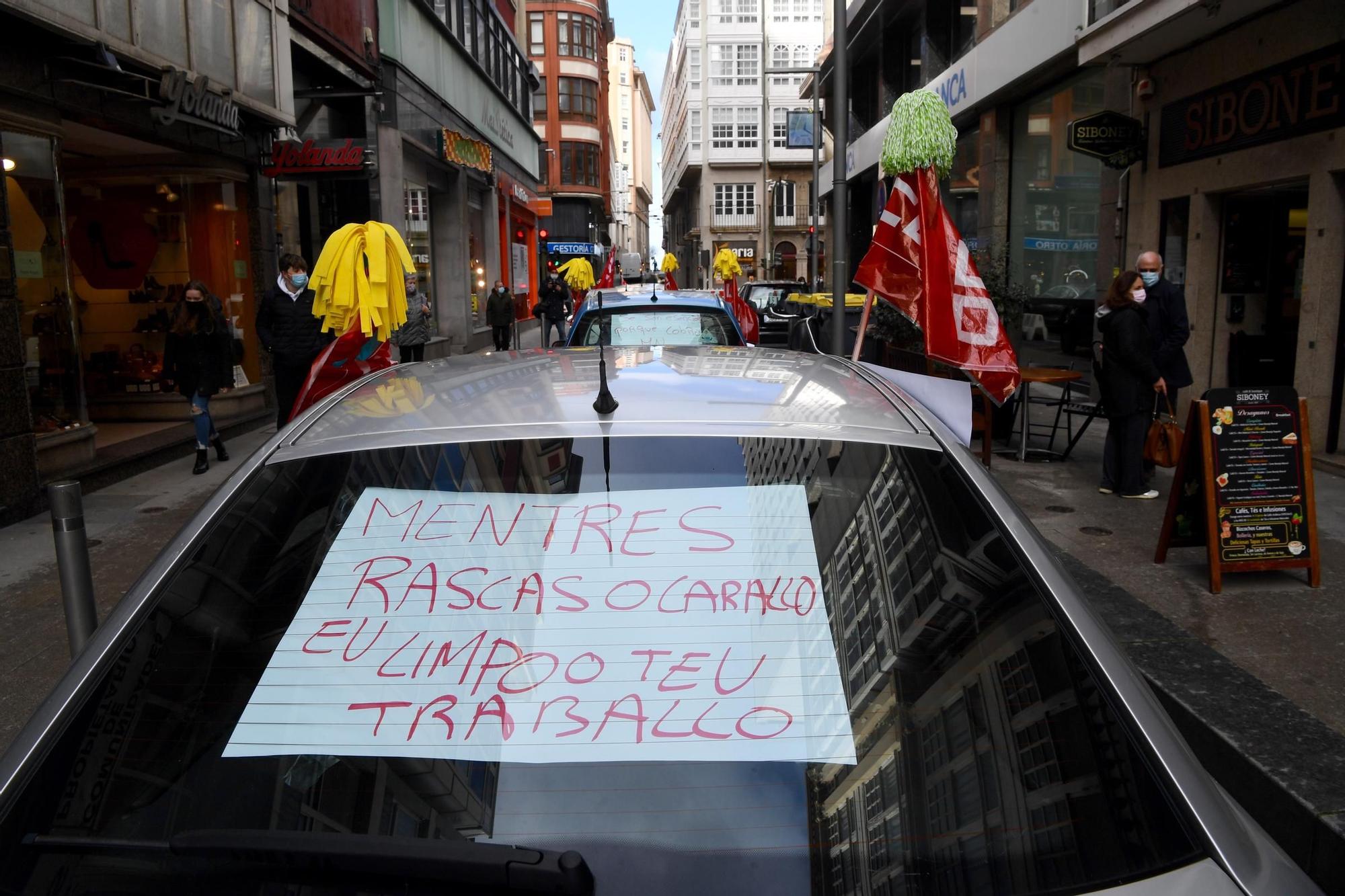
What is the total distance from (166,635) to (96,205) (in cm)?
1289

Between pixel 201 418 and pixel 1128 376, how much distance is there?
8630 millimetres

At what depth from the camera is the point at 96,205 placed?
12766 mm

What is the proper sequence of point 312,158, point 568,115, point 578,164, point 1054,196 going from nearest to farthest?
point 312,158 < point 1054,196 < point 568,115 < point 578,164

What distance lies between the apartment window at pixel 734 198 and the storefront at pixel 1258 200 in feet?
212

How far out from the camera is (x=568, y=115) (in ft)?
212

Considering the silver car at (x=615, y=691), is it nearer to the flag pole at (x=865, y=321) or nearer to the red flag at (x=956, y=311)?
the flag pole at (x=865, y=321)

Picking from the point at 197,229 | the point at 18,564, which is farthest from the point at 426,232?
the point at 18,564

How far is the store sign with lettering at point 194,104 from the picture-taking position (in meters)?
10.3

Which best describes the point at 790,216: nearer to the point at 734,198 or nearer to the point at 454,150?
the point at 734,198

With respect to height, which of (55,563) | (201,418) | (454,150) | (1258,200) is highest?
(454,150)

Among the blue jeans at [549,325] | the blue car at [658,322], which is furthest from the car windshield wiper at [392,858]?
the blue jeans at [549,325]

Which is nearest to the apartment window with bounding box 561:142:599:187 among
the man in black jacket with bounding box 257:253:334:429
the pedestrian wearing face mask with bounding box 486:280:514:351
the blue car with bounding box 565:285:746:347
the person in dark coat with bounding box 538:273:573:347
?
the person in dark coat with bounding box 538:273:573:347

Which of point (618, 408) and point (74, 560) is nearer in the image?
point (618, 408)

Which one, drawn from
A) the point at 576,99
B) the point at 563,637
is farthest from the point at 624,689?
the point at 576,99
